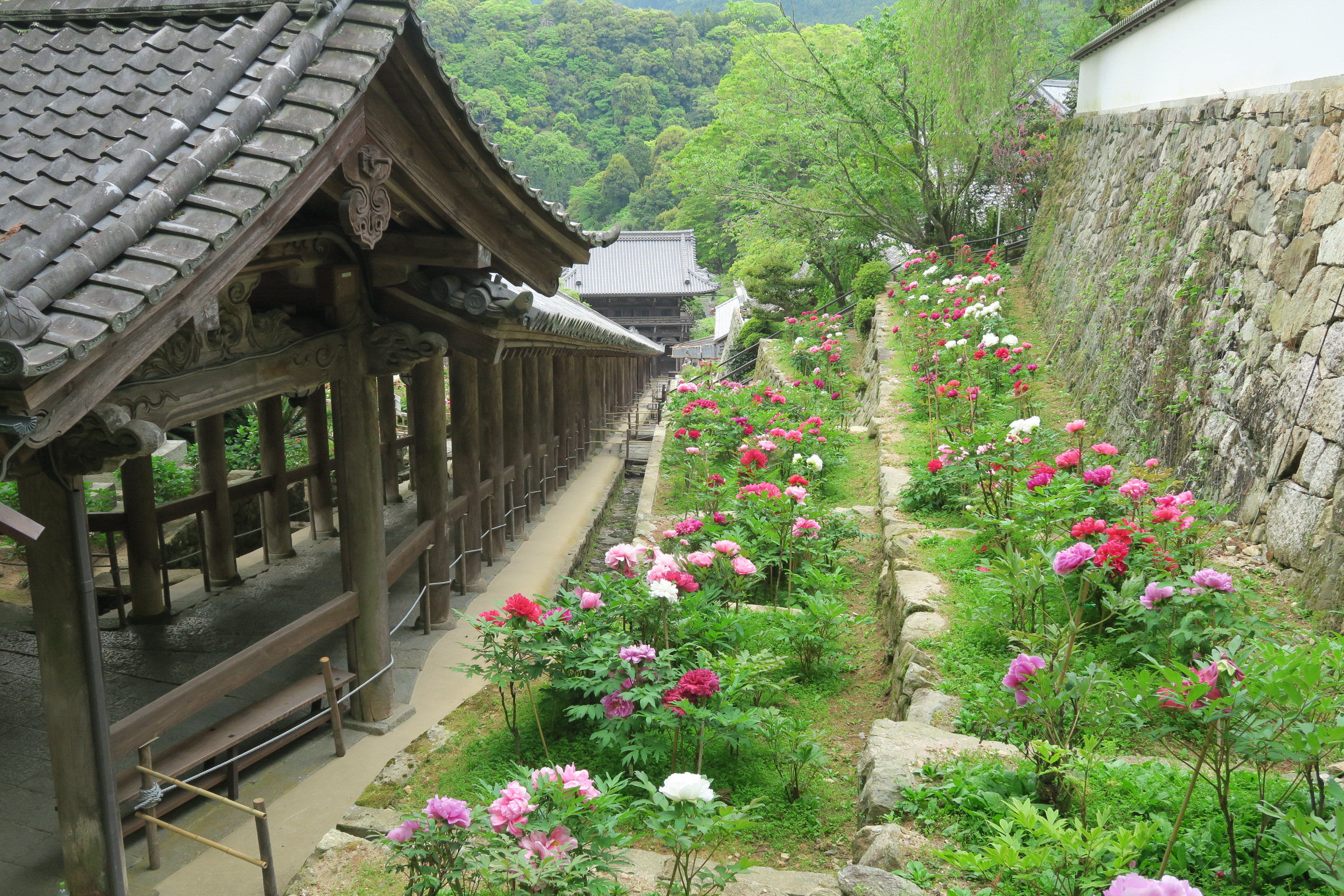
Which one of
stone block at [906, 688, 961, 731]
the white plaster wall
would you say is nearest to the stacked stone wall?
the white plaster wall

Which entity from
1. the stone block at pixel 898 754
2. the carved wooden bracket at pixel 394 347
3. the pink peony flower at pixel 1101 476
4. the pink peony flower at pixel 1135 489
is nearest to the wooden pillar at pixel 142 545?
the carved wooden bracket at pixel 394 347

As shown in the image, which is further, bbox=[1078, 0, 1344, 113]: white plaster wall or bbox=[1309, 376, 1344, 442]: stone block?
bbox=[1078, 0, 1344, 113]: white plaster wall

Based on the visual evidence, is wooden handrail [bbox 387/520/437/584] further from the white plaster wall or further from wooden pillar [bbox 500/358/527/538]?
the white plaster wall

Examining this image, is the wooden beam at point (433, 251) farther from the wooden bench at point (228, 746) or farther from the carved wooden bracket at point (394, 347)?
the wooden bench at point (228, 746)

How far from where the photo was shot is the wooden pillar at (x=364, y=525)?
5215 mm

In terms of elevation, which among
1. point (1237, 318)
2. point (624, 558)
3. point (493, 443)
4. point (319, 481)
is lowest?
point (319, 481)

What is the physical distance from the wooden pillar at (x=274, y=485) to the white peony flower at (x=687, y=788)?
687 cm

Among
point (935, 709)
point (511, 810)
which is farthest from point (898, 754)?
point (511, 810)

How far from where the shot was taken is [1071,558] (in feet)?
9.57

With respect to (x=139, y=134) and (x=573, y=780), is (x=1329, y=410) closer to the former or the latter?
(x=573, y=780)

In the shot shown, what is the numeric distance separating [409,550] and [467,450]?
1.92 meters

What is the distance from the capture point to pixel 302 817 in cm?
454

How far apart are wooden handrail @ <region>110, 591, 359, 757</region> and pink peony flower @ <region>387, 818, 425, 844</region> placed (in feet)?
6.16

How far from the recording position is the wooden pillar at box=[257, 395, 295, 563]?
8227 millimetres
